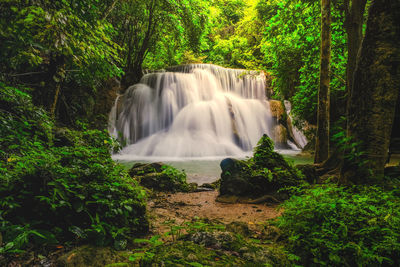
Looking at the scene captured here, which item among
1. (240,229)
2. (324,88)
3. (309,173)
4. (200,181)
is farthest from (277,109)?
(240,229)

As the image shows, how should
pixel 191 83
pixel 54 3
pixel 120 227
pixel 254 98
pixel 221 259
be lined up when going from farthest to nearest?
pixel 254 98
pixel 191 83
pixel 54 3
pixel 120 227
pixel 221 259

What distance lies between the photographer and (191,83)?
16672 millimetres

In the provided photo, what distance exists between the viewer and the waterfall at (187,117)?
13086mm

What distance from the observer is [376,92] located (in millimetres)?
2498

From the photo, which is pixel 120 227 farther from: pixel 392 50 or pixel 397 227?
pixel 392 50

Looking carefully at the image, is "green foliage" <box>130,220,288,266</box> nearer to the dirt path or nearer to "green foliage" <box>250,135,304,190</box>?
the dirt path

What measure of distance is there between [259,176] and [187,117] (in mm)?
10872

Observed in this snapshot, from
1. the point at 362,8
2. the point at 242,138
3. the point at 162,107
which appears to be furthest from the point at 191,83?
→ the point at 362,8

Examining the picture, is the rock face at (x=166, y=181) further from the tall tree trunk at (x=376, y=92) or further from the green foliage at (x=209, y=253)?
the tall tree trunk at (x=376, y=92)

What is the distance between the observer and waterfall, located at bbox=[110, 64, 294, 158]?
13.1 metres

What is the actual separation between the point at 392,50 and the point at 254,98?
52.2 feet

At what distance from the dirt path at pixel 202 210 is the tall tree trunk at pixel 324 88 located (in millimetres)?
2925

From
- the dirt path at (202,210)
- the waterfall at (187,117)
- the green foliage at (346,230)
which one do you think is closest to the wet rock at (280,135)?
the waterfall at (187,117)

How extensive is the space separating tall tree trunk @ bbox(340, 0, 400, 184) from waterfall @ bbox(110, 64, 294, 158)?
33.0ft
